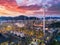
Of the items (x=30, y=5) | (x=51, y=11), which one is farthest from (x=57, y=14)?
(x=30, y=5)

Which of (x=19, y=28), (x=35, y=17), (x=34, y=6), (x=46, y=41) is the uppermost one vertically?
(x=34, y=6)

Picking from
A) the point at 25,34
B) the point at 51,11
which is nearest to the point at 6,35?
the point at 25,34

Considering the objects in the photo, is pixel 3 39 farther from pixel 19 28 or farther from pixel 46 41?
pixel 46 41

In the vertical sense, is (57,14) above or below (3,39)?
above

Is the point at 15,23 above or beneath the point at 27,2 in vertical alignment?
beneath

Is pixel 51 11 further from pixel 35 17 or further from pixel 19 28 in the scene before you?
pixel 19 28

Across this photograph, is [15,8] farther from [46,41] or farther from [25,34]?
[46,41]

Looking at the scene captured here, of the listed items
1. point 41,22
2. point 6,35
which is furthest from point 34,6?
point 6,35
